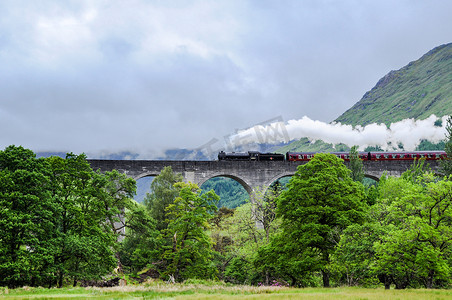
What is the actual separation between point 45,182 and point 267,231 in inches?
715

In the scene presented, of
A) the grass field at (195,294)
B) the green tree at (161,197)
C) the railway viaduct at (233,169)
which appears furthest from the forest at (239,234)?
the railway viaduct at (233,169)

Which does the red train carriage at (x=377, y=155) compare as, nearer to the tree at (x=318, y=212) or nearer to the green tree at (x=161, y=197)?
the green tree at (x=161, y=197)

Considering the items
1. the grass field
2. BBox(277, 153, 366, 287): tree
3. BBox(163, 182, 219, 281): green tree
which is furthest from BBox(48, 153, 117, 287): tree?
BBox(277, 153, 366, 287): tree

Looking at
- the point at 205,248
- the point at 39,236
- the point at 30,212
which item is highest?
the point at 30,212

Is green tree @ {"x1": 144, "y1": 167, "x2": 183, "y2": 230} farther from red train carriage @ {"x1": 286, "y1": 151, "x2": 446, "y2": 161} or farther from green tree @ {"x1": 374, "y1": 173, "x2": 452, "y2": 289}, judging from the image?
red train carriage @ {"x1": 286, "y1": 151, "x2": 446, "y2": 161}

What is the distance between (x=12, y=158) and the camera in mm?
23078

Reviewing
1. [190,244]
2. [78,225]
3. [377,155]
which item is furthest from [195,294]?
[377,155]

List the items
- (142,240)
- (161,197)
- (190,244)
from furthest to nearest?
(161,197) → (142,240) → (190,244)

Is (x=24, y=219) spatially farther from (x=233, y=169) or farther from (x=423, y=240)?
(x=233, y=169)

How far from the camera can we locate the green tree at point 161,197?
3691 cm

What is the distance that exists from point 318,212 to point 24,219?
1769 centimetres

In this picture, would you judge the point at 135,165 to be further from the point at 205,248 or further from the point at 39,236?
the point at 39,236

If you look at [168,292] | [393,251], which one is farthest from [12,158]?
[393,251]

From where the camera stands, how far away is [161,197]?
3762 centimetres
